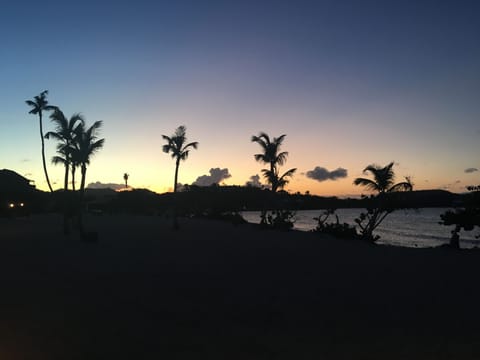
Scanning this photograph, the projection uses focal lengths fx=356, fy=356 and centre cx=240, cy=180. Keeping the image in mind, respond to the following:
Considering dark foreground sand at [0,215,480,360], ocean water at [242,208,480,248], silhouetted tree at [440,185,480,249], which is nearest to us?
dark foreground sand at [0,215,480,360]

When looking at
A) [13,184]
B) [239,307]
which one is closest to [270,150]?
[239,307]

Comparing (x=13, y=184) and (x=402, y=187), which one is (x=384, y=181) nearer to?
(x=402, y=187)

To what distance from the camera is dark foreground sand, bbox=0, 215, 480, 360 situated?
5.24 meters

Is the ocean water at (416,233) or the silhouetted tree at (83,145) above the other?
the silhouetted tree at (83,145)

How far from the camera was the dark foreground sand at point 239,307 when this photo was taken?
524cm

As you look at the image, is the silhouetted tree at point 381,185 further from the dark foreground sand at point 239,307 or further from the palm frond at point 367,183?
the dark foreground sand at point 239,307

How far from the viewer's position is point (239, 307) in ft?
23.9

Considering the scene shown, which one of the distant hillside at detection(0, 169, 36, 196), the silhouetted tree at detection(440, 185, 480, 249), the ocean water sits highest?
the distant hillside at detection(0, 169, 36, 196)

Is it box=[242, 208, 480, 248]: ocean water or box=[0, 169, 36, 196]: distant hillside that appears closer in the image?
box=[242, 208, 480, 248]: ocean water

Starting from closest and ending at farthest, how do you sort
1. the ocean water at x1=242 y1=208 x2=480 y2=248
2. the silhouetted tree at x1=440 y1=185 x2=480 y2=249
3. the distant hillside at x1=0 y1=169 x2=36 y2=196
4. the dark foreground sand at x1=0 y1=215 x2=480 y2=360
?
the dark foreground sand at x1=0 y1=215 x2=480 y2=360
the silhouetted tree at x1=440 y1=185 x2=480 y2=249
the ocean water at x1=242 y1=208 x2=480 y2=248
the distant hillside at x1=0 y1=169 x2=36 y2=196

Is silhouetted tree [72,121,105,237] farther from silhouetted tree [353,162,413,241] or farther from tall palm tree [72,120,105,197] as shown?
silhouetted tree [353,162,413,241]

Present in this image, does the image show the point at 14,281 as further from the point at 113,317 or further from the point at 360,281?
the point at 360,281

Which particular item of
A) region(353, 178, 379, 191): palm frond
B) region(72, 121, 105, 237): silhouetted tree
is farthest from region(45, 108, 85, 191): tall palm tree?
region(353, 178, 379, 191): palm frond

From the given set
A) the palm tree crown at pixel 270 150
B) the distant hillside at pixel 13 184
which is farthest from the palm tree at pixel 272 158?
the distant hillside at pixel 13 184
